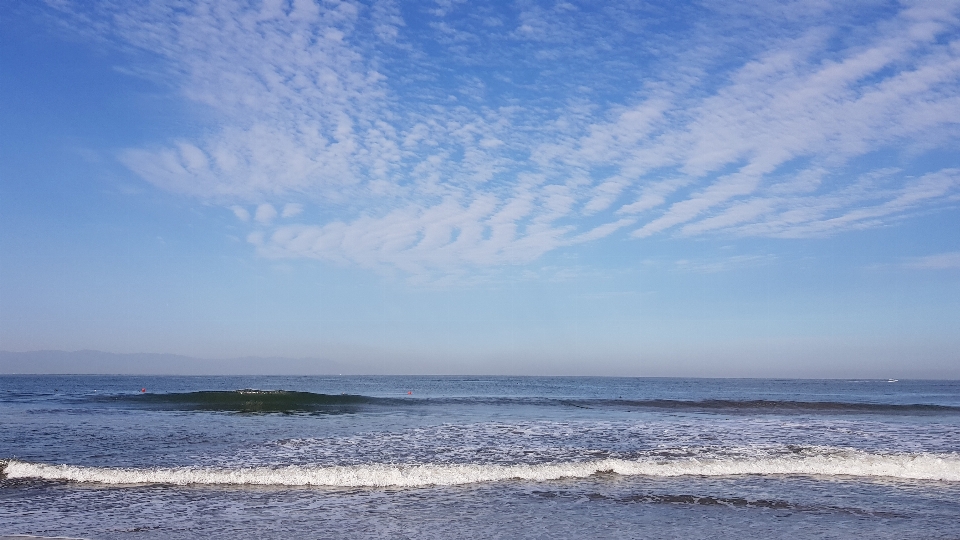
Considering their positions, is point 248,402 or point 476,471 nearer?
point 476,471

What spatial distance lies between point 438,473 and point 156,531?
6.45 metres

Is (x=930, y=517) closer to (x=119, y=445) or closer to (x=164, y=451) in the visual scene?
(x=164, y=451)

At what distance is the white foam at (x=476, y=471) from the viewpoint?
14.0 m

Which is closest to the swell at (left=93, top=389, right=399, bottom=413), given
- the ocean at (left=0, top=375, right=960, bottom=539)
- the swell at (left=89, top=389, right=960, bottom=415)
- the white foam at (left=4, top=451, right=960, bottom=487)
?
the swell at (left=89, top=389, right=960, bottom=415)

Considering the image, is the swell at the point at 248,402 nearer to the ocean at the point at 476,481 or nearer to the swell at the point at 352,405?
the swell at the point at 352,405

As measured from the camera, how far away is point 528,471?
1490cm

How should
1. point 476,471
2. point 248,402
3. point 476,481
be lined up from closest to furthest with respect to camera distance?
point 476,481
point 476,471
point 248,402

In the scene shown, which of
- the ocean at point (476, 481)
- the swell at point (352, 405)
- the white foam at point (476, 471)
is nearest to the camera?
the ocean at point (476, 481)

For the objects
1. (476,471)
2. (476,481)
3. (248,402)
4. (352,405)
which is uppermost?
(476,471)

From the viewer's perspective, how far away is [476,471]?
1471 centimetres

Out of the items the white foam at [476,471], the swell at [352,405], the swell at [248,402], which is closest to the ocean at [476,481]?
the white foam at [476,471]

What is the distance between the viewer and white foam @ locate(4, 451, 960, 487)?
1405 cm

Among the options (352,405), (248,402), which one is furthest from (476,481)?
(248,402)

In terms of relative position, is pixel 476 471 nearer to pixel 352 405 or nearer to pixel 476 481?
pixel 476 481
